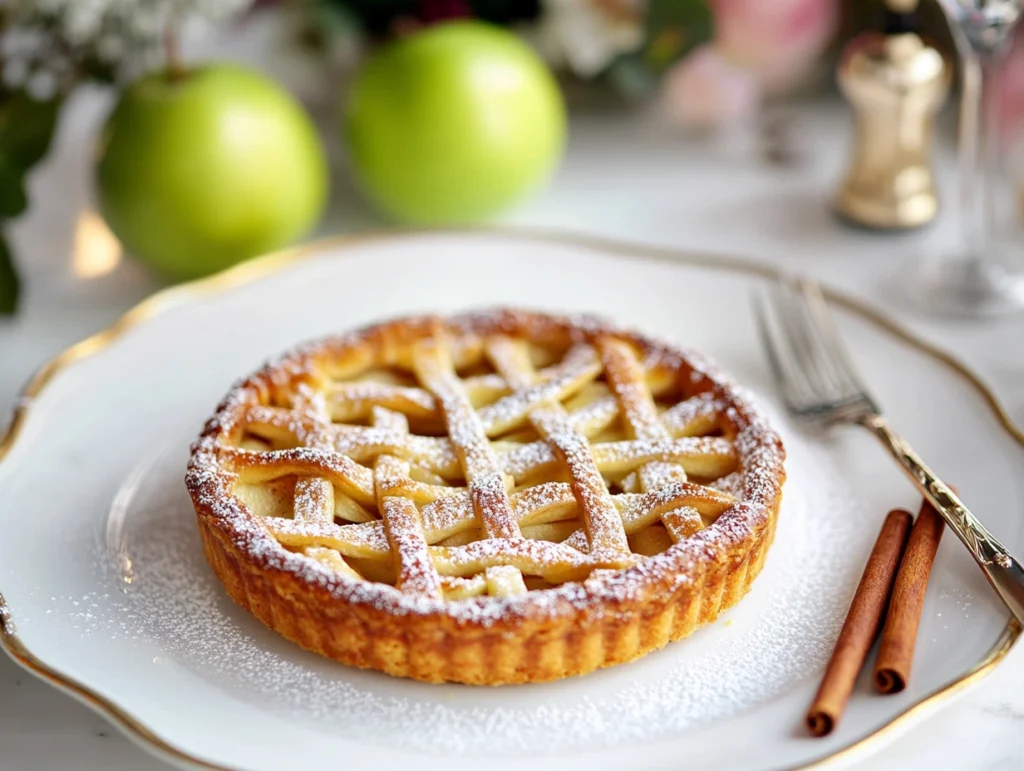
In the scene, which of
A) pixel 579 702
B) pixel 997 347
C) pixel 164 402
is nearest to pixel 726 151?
pixel 997 347

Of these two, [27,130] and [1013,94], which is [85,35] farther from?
[1013,94]

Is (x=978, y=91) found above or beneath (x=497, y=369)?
above

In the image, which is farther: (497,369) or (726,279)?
(726,279)

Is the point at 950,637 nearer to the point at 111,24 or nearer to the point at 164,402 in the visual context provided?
the point at 164,402

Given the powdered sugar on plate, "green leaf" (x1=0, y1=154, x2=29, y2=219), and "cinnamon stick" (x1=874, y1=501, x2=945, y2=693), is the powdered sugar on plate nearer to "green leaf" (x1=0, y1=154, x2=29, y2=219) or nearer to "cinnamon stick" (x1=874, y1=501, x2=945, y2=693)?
"cinnamon stick" (x1=874, y1=501, x2=945, y2=693)

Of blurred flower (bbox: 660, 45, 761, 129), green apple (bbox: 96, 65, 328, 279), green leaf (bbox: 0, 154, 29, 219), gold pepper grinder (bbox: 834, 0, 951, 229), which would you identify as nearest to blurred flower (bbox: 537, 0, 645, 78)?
blurred flower (bbox: 660, 45, 761, 129)

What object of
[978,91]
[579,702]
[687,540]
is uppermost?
[978,91]

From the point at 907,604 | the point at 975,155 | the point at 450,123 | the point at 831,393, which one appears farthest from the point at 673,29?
the point at 907,604
